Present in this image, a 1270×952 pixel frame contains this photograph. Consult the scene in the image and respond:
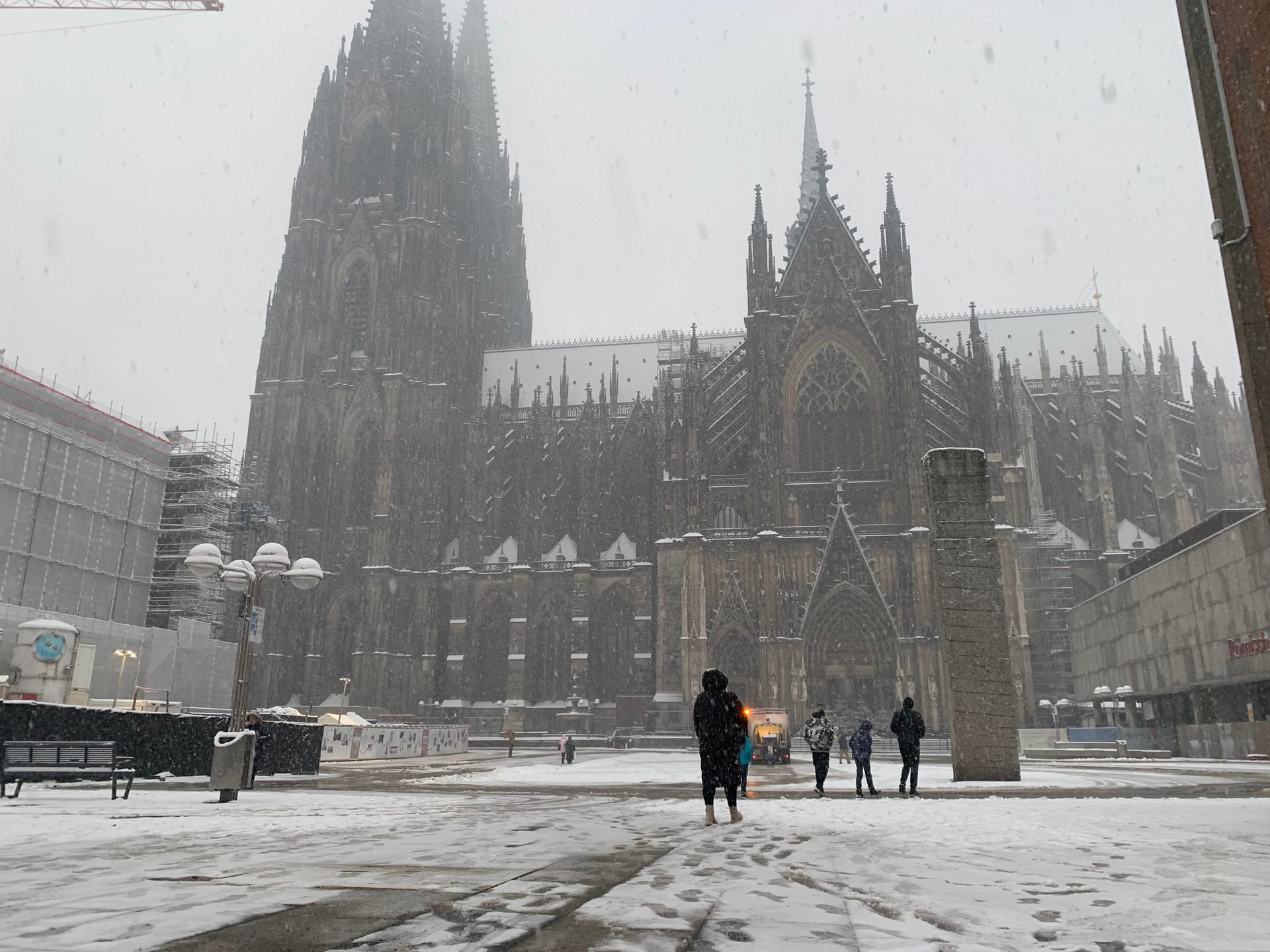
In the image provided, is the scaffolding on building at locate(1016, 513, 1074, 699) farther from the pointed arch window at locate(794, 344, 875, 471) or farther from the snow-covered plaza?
the snow-covered plaza

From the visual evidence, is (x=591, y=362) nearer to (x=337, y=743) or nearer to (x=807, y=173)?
(x=807, y=173)

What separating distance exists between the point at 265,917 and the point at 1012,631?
122 feet

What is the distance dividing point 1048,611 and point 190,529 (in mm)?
40686

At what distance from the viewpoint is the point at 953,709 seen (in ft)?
52.9

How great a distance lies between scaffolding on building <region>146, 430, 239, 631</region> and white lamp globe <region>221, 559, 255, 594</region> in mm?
32702

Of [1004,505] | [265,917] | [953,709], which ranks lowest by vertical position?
[265,917]

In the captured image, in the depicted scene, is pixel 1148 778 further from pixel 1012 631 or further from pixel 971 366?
pixel 971 366

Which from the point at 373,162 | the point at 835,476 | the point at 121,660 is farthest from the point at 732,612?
the point at 373,162

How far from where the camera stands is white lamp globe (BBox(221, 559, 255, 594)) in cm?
1384

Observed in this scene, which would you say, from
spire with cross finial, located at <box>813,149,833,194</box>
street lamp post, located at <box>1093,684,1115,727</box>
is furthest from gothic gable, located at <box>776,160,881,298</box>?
street lamp post, located at <box>1093,684,1115,727</box>

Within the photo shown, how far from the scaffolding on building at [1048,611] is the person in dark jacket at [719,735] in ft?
123

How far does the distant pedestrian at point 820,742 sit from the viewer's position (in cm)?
1320

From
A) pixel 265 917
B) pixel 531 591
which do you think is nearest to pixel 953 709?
pixel 265 917

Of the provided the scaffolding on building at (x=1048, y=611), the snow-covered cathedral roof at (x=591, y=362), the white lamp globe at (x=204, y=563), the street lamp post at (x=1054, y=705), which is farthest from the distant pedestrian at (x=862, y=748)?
the snow-covered cathedral roof at (x=591, y=362)
